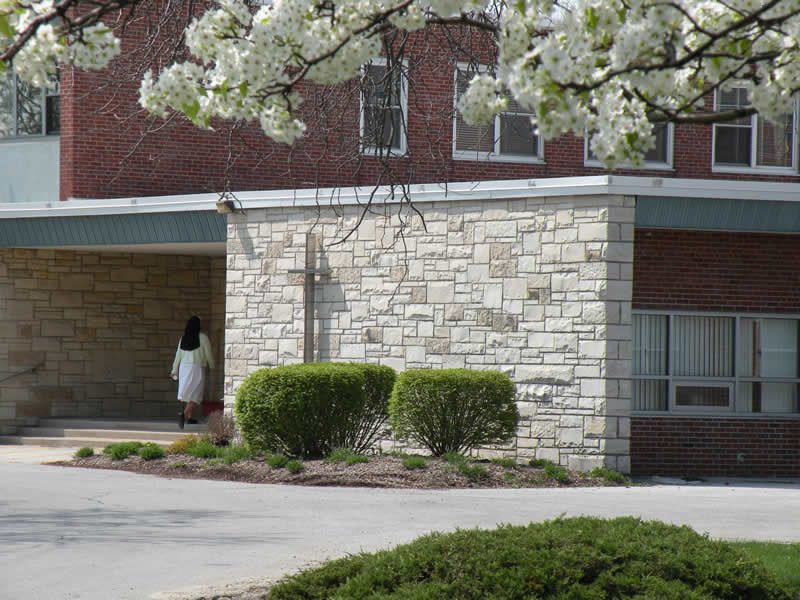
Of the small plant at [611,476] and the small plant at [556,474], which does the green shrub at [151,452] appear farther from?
the small plant at [611,476]

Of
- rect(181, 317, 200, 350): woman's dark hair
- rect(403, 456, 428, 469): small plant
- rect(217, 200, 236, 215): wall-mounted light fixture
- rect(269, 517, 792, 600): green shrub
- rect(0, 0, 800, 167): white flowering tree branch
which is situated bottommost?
→ rect(403, 456, 428, 469): small plant

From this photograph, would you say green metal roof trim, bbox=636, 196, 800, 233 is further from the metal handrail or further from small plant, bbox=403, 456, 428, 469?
the metal handrail

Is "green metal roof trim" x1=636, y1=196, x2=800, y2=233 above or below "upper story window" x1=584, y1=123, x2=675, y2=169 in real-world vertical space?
below

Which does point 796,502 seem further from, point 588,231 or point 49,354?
point 49,354

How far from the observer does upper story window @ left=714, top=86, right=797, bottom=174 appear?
18.8 metres

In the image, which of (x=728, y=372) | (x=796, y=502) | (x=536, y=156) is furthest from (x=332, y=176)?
(x=796, y=502)

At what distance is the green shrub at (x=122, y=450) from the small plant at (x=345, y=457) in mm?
2908

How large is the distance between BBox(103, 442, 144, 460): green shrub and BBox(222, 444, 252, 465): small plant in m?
1.41

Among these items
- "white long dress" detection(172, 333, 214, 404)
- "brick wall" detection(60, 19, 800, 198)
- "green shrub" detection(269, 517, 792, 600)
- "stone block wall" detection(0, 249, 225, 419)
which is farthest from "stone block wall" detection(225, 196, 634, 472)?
"green shrub" detection(269, 517, 792, 600)

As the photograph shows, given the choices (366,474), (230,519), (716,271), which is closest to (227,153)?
(366,474)

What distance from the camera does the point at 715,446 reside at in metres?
14.8

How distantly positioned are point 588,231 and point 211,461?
569 cm

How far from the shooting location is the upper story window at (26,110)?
18.6 metres

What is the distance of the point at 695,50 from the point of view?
471 cm
